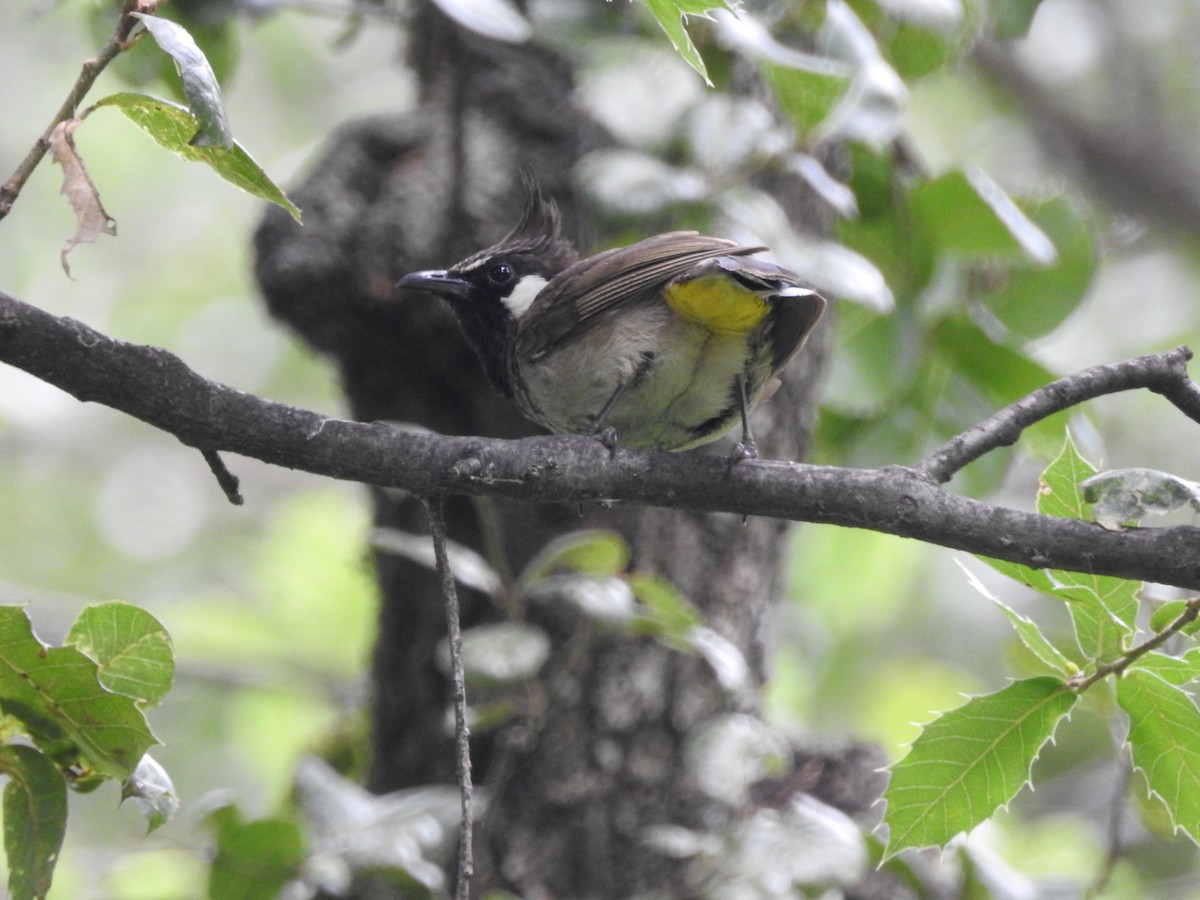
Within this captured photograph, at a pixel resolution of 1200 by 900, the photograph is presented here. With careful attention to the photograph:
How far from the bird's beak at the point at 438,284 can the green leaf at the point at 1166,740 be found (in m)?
2.02

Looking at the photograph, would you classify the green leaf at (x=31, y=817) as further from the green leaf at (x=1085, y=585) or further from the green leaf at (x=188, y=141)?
the green leaf at (x=1085, y=585)

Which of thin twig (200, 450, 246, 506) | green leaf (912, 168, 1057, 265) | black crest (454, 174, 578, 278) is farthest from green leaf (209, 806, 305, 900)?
green leaf (912, 168, 1057, 265)

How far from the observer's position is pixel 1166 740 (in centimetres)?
209

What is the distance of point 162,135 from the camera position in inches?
75.7

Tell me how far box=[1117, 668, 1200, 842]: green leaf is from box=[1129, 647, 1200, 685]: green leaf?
2 cm

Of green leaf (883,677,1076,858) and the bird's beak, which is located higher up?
the bird's beak

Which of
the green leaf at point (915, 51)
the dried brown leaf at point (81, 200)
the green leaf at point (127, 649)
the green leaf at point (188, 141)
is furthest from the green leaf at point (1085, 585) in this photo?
the green leaf at point (915, 51)

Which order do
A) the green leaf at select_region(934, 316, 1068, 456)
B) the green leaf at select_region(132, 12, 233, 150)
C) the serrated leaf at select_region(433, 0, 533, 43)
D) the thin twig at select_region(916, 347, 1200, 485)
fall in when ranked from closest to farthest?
the green leaf at select_region(132, 12, 233, 150) → the thin twig at select_region(916, 347, 1200, 485) → the serrated leaf at select_region(433, 0, 533, 43) → the green leaf at select_region(934, 316, 1068, 456)

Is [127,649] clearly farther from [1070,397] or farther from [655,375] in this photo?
[1070,397]

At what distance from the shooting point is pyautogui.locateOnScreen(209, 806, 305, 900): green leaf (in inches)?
113

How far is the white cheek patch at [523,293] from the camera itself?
11.7 ft

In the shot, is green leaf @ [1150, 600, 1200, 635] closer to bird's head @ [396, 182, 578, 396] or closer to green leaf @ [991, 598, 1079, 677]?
green leaf @ [991, 598, 1079, 677]

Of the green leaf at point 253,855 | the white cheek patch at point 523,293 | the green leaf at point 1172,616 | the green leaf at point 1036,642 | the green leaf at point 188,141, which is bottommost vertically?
the green leaf at point 253,855

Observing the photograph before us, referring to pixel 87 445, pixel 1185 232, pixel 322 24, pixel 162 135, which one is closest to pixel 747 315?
pixel 162 135
